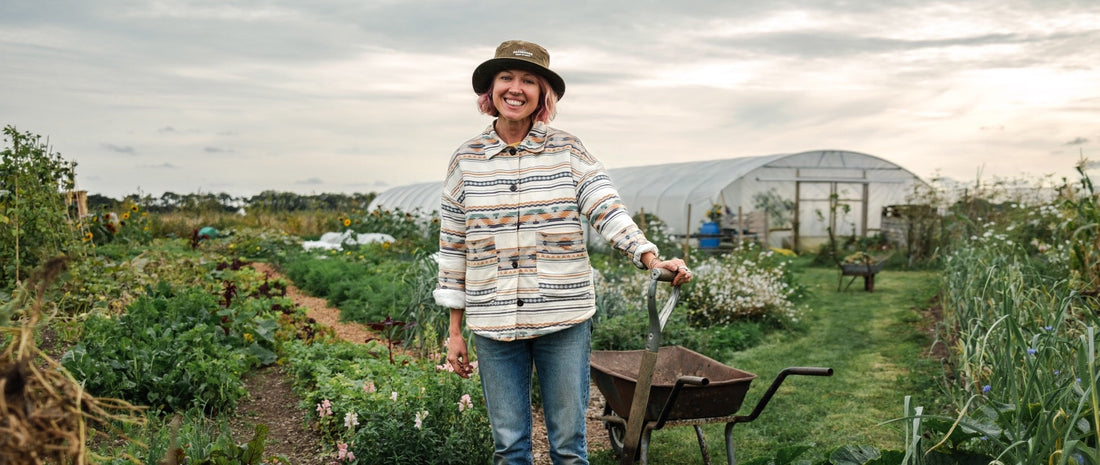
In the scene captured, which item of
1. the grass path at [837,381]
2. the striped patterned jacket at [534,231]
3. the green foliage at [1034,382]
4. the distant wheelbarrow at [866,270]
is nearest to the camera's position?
the green foliage at [1034,382]

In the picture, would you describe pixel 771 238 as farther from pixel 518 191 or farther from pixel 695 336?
pixel 518 191

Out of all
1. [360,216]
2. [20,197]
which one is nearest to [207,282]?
[20,197]

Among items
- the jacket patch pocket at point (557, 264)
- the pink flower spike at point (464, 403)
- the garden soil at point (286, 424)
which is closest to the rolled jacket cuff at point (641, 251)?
the jacket patch pocket at point (557, 264)

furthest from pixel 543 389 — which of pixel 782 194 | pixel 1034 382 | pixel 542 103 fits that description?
pixel 782 194

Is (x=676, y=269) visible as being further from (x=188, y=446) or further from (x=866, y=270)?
(x=866, y=270)

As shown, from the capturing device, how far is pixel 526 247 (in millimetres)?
2561

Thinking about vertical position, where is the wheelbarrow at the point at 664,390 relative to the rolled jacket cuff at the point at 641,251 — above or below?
below

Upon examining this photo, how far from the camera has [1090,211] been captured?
5.07 meters

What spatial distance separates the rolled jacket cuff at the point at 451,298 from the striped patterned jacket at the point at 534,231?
2.7 inches

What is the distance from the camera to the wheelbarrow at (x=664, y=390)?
262cm

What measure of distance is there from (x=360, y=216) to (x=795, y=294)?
9.27m

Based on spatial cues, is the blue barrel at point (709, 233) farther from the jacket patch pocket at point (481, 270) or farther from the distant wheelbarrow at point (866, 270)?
the jacket patch pocket at point (481, 270)

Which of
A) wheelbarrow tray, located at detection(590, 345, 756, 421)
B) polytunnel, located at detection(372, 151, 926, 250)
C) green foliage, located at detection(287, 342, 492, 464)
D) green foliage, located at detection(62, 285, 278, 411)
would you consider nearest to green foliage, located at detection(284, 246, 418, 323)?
green foliage, located at detection(62, 285, 278, 411)

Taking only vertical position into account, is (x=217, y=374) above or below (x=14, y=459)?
below
